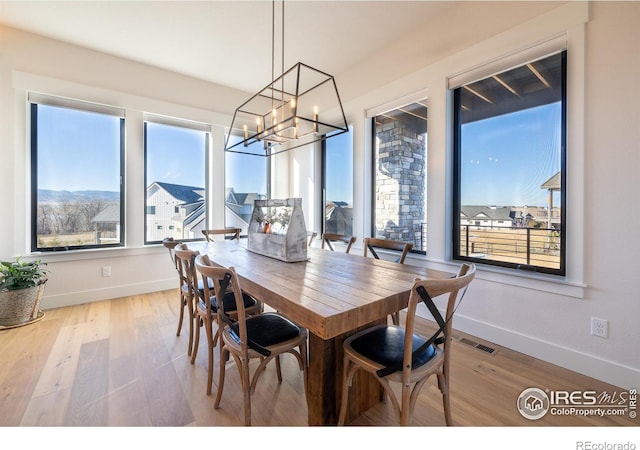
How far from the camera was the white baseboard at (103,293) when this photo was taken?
319cm

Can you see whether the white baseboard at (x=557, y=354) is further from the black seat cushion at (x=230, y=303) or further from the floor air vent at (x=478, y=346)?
the black seat cushion at (x=230, y=303)

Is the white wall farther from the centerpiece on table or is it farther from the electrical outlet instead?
the centerpiece on table

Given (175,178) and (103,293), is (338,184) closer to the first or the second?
(175,178)

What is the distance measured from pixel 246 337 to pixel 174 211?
3.30 m

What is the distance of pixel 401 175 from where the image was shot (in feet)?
10.8

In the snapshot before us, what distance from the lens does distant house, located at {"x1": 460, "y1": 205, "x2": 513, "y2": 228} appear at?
8.02 ft

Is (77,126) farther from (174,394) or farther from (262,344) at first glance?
(262,344)

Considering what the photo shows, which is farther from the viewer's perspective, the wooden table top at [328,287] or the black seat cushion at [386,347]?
the black seat cushion at [386,347]

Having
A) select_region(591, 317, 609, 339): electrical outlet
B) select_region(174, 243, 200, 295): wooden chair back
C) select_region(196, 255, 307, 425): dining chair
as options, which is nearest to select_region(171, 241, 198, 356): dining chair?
select_region(174, 243, 200, 295): wooden chair back

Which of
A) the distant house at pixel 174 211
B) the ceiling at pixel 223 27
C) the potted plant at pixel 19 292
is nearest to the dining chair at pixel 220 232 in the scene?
the distant house at pixel 174 211

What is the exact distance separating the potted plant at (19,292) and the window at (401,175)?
3.66m

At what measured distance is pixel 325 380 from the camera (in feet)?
4.48

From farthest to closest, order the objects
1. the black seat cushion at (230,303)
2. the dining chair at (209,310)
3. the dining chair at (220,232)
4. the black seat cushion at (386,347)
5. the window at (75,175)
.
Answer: the dining chair at (220,232)
the window at (75,175)
the black seat cushion at (230,303)
the dining chair at (209,310)
the black seat cushion at (386,347)

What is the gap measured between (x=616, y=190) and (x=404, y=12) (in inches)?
90.6
